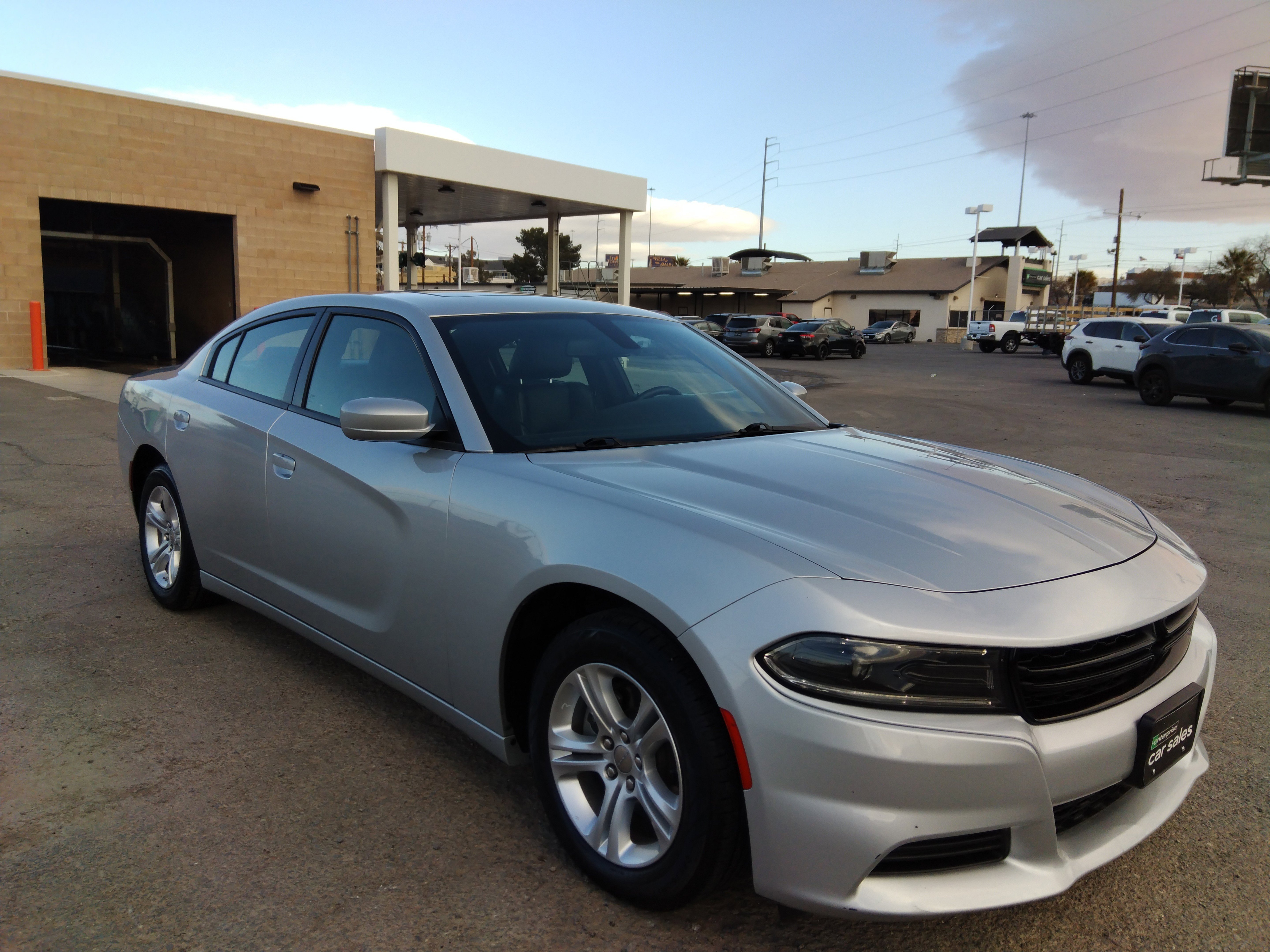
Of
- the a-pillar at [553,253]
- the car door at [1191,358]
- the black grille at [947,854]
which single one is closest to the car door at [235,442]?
the black grille at [947,854]

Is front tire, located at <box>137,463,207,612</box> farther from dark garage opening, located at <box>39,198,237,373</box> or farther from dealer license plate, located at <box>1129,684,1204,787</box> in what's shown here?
dark garage opening, located at <box>39,198,237,373</box>

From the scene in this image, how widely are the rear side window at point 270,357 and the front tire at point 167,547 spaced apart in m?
0.72

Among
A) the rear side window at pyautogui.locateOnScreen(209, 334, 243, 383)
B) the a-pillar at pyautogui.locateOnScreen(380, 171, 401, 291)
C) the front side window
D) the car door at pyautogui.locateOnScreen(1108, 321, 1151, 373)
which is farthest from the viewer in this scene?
the a-pillar at pyautogui.locateOnScreen(380, 171, 401, 291)

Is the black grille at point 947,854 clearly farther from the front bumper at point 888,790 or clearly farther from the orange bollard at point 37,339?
the orange bollard at point 37,339

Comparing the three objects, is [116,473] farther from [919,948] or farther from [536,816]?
[919,948]

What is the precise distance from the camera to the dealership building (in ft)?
63.0

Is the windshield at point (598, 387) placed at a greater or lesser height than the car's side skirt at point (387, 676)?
greater

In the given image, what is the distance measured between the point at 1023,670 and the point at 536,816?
1594 millimetres

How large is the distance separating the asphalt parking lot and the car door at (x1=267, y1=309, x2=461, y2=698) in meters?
0.40

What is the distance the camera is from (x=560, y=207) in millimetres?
29922

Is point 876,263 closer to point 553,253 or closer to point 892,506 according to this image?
point 553,253

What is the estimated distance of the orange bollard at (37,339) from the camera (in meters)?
19.2

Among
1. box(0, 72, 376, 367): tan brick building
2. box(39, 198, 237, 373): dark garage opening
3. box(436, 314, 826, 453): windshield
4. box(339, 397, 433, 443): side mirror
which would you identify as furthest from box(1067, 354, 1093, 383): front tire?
box(339, 397, 433, 443): side mirror

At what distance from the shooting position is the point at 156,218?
25.8 m
